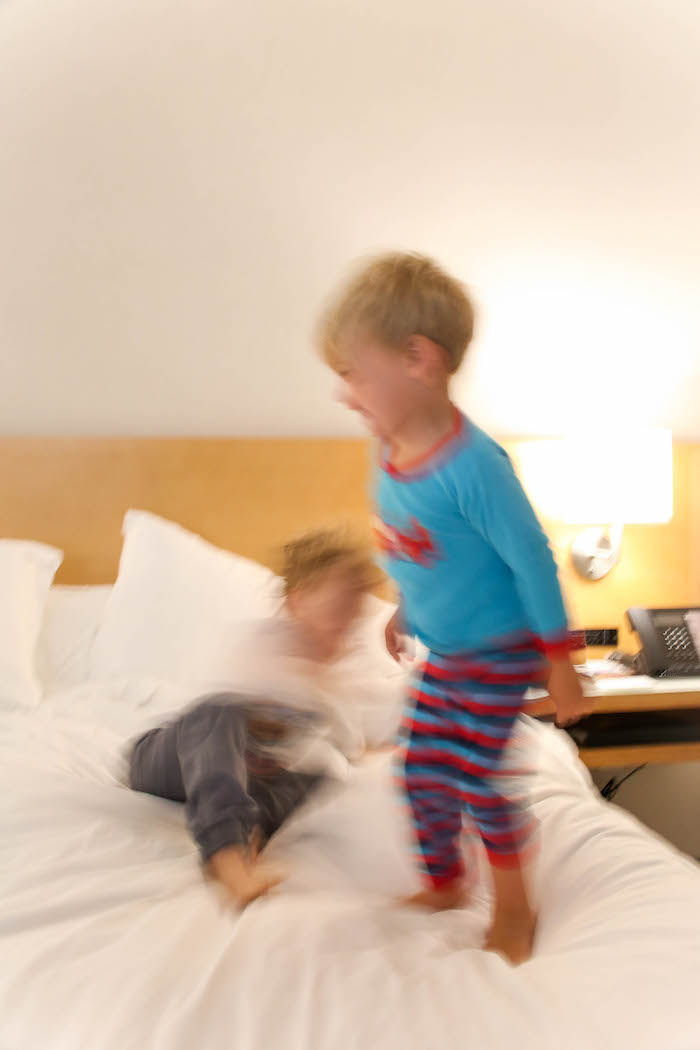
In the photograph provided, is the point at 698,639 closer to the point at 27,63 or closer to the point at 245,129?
the point at 245,129

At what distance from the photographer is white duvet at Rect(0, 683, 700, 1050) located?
82 cm

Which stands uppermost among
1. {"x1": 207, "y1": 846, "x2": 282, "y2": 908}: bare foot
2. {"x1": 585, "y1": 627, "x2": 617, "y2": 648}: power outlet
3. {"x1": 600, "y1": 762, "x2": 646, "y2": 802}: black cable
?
{"x1": 207, "y1": 846, "x2": 282, "y2": 908}: bare foot

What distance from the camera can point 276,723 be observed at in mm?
1484

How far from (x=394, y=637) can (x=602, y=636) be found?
4.95ft

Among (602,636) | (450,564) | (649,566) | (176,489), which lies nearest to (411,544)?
(450,564)

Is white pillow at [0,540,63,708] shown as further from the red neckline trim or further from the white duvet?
the red neckline trim

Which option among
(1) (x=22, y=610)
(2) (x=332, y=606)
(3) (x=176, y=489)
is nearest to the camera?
(2) (x=332, y=606)

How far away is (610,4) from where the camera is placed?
2.51 meters

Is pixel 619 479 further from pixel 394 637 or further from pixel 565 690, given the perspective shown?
pixel 565 690

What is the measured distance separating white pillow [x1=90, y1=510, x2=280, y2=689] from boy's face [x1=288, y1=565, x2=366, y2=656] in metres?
0.71

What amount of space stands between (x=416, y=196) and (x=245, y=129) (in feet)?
1.76

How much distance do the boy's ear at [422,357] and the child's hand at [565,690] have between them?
431 mm

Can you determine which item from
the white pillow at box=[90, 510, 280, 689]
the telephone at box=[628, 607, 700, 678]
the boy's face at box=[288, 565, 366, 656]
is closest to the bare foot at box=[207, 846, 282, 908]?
the boy's face at box=[288, 565, 366, 656]

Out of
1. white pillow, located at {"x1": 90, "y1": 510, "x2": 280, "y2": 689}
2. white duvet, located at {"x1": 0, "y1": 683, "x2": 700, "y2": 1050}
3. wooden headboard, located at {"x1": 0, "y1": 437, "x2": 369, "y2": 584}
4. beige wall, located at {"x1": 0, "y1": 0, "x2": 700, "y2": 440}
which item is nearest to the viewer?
white duvet, located at {"x1": 0, "y1": 683, "x2": 700, "y2": 1050}
